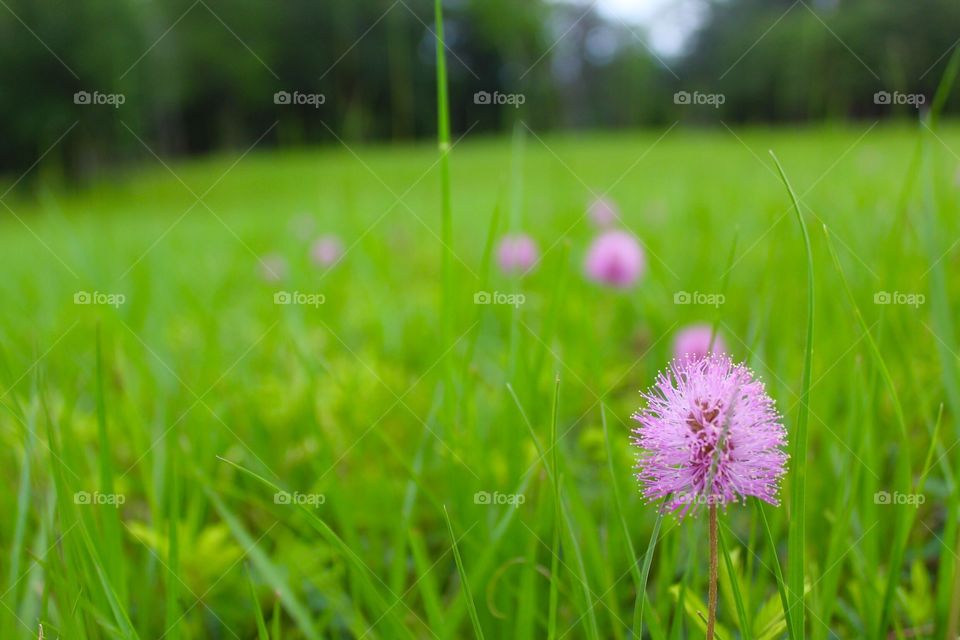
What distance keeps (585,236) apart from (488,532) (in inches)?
77.2

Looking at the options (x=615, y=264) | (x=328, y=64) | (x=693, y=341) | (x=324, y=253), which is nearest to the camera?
(x=693, y=341)

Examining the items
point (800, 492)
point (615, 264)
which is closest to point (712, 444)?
point (800, 492)

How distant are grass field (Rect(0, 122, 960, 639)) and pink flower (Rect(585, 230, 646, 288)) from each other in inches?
2.6

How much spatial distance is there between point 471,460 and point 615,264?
40.8 inches

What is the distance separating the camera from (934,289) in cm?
106

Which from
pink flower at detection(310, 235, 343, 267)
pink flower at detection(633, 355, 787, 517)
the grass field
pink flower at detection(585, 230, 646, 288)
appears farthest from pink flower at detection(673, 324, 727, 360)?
pink flower at detection(310, 235, 343, 267)

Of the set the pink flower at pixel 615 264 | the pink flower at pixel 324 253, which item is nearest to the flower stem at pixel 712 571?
the pink flower at pixel 615 264

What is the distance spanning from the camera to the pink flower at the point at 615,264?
187 cm

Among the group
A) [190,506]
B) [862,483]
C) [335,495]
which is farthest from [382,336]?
[862,483]

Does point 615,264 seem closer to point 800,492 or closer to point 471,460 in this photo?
point 471,460

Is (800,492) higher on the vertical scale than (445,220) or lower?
lower

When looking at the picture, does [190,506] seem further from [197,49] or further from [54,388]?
[197,49]

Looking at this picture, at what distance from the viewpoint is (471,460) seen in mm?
985

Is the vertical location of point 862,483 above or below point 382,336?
below
